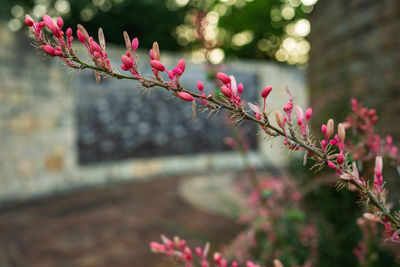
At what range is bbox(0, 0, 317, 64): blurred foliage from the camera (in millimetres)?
10312

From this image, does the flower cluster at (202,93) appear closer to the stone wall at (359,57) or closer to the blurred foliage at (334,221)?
the blurred foliage at (334,221)

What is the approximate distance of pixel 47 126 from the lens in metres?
5.35

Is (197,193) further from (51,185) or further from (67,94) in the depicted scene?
(67,94)

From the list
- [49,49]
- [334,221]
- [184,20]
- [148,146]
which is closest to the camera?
Answer: [49,49]

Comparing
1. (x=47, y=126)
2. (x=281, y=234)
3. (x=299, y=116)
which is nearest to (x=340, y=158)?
(x=299, y=116)

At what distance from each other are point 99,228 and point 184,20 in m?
11.0

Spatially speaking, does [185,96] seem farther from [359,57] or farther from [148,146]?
[148,146]

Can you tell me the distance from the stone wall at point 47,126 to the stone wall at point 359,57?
1.97 meters

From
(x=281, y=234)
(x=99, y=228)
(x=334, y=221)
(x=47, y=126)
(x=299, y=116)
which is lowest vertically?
(x=99, y=228)

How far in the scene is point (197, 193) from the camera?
206 inches

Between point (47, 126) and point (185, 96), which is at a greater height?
point (185, 96)

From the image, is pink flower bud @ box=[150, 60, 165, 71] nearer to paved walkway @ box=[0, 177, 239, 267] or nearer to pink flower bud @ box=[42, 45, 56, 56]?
pink flower bud @ box=[42, 45, 56, 56]

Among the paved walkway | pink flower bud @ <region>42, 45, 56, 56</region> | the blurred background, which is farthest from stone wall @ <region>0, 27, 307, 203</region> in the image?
pink flower bud @ <region>42, 45, 56, 56</region>

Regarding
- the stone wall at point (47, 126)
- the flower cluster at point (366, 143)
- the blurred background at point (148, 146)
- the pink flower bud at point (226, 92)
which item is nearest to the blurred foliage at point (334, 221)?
the blurred background at point (148, 146)
